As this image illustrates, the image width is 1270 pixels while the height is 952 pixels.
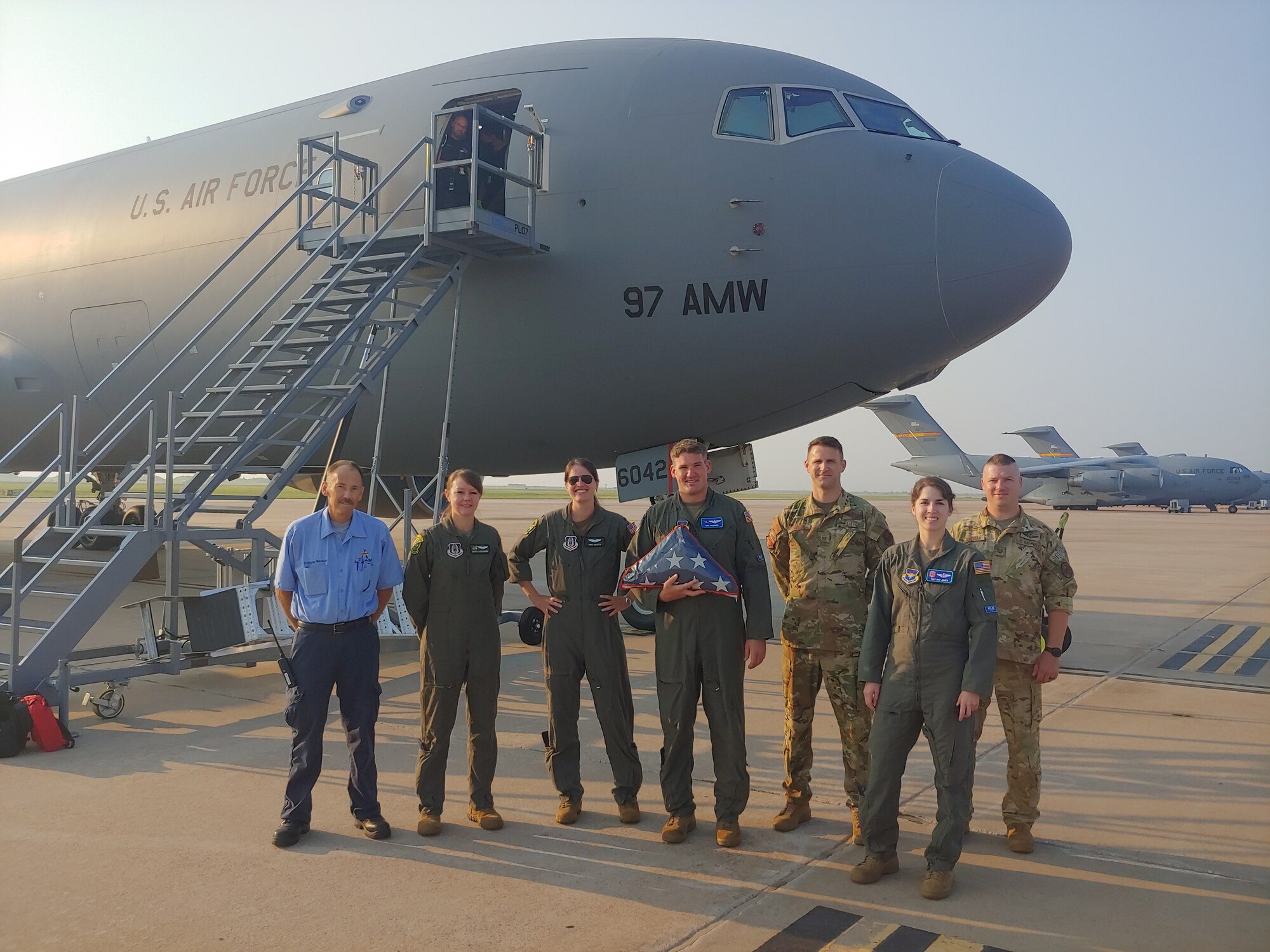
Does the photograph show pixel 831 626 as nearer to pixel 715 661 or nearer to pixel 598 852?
pixel 715 661

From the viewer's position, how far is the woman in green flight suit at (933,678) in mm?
4102

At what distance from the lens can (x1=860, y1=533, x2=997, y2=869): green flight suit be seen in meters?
4.11

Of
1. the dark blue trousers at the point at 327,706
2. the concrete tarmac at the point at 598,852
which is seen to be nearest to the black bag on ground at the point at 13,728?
the concrete tarmac at the point at 598,852

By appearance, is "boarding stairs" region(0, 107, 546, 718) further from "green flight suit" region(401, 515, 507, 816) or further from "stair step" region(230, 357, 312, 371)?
"green flight suit" region(401, 515, 507, 816)

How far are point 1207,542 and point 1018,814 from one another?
89.6 ft

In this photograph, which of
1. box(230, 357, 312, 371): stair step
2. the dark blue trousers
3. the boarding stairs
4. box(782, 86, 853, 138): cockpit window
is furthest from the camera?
box(782, 86, 853, 138): cockpit window

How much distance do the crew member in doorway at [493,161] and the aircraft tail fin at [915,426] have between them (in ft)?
134

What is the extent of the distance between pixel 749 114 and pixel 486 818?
644cm

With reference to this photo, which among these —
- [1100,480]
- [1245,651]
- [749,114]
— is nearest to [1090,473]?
[1100,480]

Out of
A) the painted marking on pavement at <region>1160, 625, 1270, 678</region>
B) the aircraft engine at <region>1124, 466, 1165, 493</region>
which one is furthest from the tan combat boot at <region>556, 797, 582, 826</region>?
the aircraft engine at <region>1124, 466, 1165, 493</region>

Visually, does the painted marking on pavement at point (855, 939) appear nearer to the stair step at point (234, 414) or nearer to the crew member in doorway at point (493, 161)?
the stair step at point (234, 414)

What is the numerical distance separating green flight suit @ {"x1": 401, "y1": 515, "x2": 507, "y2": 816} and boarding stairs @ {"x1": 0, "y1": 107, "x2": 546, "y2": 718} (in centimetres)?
265

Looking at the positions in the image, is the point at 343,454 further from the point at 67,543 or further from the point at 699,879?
the point at 699,879

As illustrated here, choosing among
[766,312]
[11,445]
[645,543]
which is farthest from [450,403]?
[11,445]
